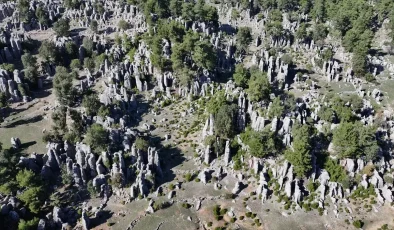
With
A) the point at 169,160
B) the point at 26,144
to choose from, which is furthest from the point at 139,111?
the point at 26,144

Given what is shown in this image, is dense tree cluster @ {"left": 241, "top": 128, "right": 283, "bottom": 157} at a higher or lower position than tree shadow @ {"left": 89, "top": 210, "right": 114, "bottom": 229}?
higher

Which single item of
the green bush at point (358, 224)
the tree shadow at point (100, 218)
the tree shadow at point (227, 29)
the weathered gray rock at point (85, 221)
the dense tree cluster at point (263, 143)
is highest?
the tree shadow at point (227, 29)

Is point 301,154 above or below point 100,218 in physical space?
above

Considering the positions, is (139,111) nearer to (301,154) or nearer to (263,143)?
(263,143)

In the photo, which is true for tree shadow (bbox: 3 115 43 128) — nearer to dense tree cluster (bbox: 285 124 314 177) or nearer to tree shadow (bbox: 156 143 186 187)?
tree shadow (bbox: 156 143 186 187)

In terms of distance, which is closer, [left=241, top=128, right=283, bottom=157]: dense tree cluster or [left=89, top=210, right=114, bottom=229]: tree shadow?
[left=89, top=210, right=114, bottom=229]: tree shadow

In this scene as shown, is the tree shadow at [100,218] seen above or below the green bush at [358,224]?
above

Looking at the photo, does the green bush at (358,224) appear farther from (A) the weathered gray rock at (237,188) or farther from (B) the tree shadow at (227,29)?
(B) the tree shadow at (227,29)

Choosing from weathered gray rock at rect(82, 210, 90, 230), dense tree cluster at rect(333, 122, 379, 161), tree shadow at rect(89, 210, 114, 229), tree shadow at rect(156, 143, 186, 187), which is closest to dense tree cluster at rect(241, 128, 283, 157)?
dense tree cluster at rect(333, 122, 379, 161)

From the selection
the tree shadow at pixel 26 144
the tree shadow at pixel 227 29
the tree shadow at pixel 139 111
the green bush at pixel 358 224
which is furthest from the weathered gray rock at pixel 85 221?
the tree shadow at pixel 227 29

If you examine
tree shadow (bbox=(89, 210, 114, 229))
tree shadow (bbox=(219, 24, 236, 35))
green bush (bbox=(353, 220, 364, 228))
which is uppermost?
tree shadow (bbox=(219, 24, 236, 35))

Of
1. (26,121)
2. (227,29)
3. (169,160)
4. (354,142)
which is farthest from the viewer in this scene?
(227,29)

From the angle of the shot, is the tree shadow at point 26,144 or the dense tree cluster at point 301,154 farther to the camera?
the tree shadow at point 26,144

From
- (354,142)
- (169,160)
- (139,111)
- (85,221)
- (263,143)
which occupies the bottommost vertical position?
(85,221)
